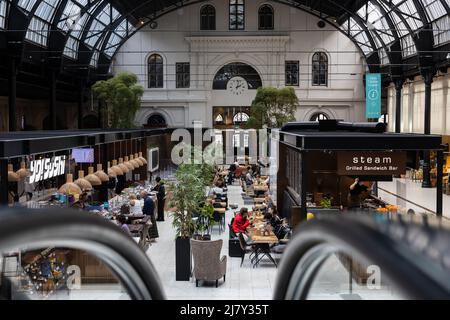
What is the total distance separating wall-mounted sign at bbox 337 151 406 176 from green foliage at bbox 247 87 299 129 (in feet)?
78.7

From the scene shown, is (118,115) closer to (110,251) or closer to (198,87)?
(198,87)

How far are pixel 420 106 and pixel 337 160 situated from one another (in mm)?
23645

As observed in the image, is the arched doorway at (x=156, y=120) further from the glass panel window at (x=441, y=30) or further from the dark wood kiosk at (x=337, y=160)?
the dark wood kiosk at (x=337, y=160)

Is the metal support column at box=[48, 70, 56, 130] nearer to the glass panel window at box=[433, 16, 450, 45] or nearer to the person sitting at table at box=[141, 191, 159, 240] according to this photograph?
the person sitting at table at box=[141, 191, 159, 240]

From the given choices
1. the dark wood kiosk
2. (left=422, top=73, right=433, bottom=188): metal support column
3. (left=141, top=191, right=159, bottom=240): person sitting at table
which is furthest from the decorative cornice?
(left=141, top=191, right=159, bottom=240): person sitting at table

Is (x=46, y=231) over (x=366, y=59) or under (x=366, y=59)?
under

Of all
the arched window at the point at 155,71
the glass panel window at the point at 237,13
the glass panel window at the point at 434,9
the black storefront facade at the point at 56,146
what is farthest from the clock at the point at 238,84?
the glass panel window at the point at 434,9

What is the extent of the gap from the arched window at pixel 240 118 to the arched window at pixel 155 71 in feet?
19.5

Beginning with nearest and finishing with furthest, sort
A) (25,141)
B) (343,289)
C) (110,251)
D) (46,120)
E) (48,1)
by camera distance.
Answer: (110,251), (343,289), (25,141), (48,1), (46,120)

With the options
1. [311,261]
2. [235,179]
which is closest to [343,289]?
[311,261]

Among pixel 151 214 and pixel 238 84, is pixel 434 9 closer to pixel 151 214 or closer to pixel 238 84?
pixel 238 84

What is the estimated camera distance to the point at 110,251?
1521 mm

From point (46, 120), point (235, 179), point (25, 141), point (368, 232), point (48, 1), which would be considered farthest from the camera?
point (46, 120)
